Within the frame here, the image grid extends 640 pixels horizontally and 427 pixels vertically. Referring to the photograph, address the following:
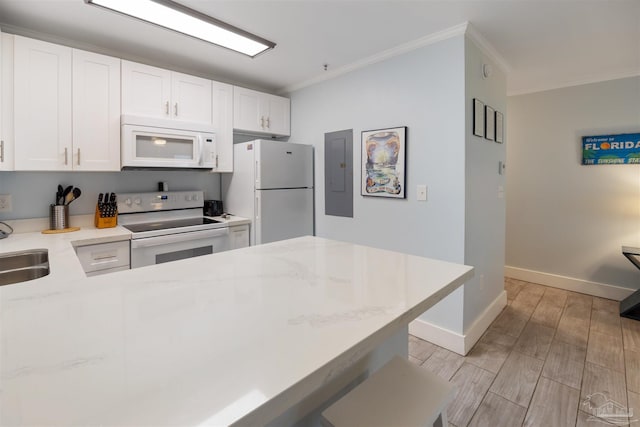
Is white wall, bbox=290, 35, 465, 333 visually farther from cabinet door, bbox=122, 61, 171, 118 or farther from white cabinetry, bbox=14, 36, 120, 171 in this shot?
white cabinetry, bbox=14, 36, 120, 171

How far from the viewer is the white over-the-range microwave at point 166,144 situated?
2434mm

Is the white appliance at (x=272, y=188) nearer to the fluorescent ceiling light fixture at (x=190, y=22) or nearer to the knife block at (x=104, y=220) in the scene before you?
the fluorescent ceiling light fixture at (x=190, y=22)

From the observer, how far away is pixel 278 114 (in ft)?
11.4

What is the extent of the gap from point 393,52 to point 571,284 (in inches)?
129

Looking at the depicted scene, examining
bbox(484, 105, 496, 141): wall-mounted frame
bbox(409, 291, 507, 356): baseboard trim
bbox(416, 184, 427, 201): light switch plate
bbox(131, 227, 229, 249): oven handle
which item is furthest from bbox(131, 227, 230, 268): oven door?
bbox(484, 105, 496, 141): wall-mounted frame

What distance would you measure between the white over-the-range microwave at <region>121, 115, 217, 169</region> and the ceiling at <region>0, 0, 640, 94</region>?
619 millimetres

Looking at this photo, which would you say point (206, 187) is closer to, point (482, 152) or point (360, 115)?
point (360, 115)

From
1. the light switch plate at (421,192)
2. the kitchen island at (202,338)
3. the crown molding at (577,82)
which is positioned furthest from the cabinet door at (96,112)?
the crown molding at (577,82)

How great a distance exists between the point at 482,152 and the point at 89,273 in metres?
3.10

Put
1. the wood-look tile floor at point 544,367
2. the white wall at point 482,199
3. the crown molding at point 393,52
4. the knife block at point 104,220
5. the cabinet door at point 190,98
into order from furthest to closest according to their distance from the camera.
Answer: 1. the cabinet door at point 190,98
2. the knife block at point 104,220
3. the white wall at point 482,199
4. the crown molding at point 393,52
5. the wood-look tile floor at point 544,367

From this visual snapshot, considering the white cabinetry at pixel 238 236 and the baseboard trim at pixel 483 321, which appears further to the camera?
the white cabinetry at pixel 238 236

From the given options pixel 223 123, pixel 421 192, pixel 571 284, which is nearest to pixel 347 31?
pixel 421 192

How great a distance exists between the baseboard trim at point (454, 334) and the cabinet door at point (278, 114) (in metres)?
2.43

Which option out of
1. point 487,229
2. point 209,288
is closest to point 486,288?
point 487,229
